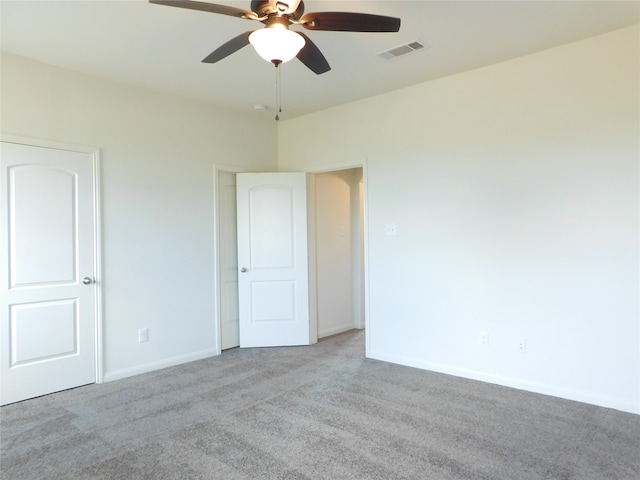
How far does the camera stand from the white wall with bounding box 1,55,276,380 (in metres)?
3.35

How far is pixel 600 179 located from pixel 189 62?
323 centimetres

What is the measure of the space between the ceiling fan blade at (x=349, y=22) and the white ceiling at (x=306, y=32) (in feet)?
1.54

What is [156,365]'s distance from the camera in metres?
3.95

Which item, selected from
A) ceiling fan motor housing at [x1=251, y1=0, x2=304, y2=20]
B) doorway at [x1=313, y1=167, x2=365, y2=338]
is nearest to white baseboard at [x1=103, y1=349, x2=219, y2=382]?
doorway at [x1=313, y1=167, x2=365, y2=338]

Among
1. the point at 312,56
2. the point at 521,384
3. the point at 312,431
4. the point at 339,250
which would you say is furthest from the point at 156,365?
the point at 521,384

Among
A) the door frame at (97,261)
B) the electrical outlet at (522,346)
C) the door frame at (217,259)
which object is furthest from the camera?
the door frame at (217,259)

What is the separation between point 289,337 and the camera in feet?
15.6

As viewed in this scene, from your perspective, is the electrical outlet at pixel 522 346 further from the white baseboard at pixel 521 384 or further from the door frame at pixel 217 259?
the door frame at pixel 217 259

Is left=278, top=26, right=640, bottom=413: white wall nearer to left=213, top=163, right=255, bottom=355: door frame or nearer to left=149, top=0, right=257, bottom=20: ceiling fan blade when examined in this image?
left=213, top=163, right=255, bottom=355: door frame

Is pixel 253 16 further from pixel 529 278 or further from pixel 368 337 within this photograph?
pixel 368 337

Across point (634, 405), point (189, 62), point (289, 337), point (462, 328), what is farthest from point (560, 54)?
point (289, 337)

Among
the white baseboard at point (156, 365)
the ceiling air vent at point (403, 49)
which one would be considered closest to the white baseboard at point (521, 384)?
the white baseboard at point (156, 365)

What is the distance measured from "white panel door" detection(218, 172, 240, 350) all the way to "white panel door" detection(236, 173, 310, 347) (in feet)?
0.32

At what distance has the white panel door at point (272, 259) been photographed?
185 inches
